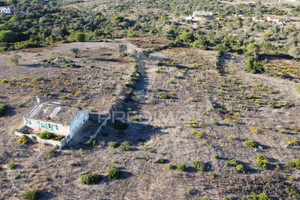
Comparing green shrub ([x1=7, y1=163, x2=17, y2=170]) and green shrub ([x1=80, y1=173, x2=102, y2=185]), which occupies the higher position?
green shrub ([x1=7, y1=163, x2=17, y2=170])

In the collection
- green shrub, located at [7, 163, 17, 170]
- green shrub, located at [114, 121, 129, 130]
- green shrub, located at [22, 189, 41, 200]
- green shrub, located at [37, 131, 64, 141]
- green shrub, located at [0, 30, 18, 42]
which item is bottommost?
green shrub, located at [22, 189, 41, 200]

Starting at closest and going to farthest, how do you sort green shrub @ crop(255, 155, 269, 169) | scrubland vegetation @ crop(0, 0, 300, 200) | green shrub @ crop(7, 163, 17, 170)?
scrubland vegetation @ crop(0, 0, 300, 200), green shrub @ crop(7, 163, 17, 170), green shrub @ crop(255, 155, 269, 169)

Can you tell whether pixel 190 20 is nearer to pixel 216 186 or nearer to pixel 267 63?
pixel 267 63


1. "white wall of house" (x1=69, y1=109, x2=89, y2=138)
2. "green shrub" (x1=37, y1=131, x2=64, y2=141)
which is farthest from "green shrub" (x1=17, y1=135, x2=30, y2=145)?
"white wall of house" (x1=69, y1=109, x2=89, y2=138)

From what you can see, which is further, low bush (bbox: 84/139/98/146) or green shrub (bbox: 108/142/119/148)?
green shrub (bbox: 108/142/119/148)

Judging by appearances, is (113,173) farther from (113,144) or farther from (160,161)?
(160,161)

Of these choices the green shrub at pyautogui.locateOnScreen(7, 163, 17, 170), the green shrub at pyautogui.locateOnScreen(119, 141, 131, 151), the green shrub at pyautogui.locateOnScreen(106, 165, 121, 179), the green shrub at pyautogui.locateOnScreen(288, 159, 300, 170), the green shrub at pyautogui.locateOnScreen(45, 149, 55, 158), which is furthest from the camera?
the green shrub at pyautogui.locateOnScreen(119, 141, 131, 151)

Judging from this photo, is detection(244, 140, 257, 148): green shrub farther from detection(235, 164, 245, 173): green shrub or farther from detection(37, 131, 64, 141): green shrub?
detection(37, 131, 64, 141): green shrub
